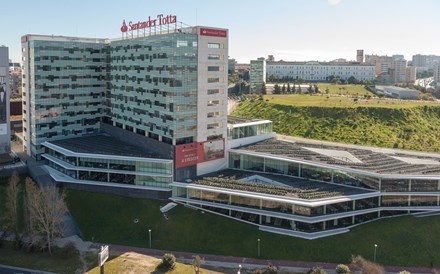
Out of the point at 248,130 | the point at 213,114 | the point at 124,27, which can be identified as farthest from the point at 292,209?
the point at 124,27

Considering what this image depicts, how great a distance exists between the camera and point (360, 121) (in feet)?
388

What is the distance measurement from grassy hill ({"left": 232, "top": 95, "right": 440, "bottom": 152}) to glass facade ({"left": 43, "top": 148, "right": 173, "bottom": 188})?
52238 mm

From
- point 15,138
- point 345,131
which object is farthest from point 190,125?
point 15,138

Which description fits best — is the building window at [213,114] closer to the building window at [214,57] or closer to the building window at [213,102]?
the building window at [213,102]

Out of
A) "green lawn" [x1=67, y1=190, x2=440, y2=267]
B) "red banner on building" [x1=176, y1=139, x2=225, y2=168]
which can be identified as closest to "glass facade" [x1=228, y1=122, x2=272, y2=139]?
"red banner on building" [x1=176, y1=139, x2=225, y2=168]

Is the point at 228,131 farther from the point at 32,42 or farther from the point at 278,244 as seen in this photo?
the point at 32,42

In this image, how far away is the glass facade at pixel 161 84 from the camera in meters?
74.7

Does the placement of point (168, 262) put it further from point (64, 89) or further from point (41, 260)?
point (64, 89)

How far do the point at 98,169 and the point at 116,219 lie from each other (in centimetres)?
1227

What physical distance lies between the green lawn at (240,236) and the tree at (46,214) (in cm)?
551

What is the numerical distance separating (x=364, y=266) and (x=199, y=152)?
35.7 metres

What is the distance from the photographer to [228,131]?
275 ft

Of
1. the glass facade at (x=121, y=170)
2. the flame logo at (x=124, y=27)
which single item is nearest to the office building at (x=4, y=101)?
the glass facade at (x=121, y=170)

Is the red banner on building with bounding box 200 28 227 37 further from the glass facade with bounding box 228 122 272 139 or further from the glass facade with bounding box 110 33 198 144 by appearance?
the glass facade with bounding box 228 122 272 139
